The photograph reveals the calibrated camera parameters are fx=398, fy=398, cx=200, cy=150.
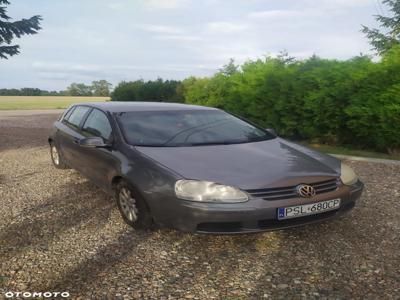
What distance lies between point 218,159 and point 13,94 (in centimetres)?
6847

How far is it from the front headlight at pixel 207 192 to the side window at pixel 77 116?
117 inches

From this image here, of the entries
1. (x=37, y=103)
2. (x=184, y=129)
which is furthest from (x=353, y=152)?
(x=37, y=103)

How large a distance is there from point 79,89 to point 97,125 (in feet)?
255

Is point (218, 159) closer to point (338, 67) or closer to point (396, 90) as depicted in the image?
point (396, 90)

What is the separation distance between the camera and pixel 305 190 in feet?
11.7

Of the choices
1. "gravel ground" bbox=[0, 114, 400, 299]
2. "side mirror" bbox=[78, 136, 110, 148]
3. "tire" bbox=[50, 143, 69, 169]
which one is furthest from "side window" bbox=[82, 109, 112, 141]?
"tire" bbox=[50, 143, 69, 169]

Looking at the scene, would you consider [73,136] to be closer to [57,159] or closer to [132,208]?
[57,159]

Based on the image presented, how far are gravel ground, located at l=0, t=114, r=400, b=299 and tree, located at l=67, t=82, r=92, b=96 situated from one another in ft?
251

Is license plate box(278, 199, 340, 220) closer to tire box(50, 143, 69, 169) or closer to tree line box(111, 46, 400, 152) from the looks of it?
tire box(50, 143, 69, 169)

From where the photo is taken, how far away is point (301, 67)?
33.9ft

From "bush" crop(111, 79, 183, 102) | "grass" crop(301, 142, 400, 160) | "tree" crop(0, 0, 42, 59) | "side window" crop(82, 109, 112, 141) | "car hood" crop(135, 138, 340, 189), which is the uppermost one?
"tree" crop(0, 0, 42, 59)

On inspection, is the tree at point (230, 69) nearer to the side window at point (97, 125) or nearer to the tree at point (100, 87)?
the side window at point (97, 125)

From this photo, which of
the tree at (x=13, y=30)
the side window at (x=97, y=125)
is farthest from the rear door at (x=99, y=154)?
the tree at (x=13, y=30)

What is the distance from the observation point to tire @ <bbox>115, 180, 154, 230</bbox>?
3.95m
